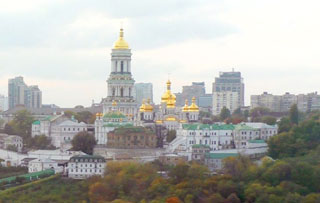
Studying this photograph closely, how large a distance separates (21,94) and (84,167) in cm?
4594

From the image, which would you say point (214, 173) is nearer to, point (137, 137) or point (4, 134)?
point (137, 137)

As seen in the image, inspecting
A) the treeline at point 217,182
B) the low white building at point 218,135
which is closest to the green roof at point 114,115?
the low white building at point 218,135

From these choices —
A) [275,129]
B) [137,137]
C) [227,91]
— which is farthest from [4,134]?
[227,91]

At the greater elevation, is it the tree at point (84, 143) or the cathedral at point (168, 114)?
the cathedral at point (168, 114)

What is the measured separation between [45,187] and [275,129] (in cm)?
1320

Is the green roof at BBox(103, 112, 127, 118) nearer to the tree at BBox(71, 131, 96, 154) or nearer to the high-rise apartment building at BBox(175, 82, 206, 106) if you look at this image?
the tree at BBox(71, 131, 96, 154)

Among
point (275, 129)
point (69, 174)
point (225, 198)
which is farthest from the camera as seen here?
point (275, 129)

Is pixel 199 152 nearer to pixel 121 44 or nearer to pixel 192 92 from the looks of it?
pixel 121 44

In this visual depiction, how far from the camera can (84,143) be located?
43938 millimetres

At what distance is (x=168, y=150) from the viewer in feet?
141

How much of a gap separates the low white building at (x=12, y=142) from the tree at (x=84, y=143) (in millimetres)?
3602

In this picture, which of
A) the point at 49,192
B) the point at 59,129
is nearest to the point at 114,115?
the point at 59,129

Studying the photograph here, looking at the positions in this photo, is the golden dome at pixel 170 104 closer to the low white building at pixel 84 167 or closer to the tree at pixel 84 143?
the tree at pixel 84 143

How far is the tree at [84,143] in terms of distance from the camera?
143ft
